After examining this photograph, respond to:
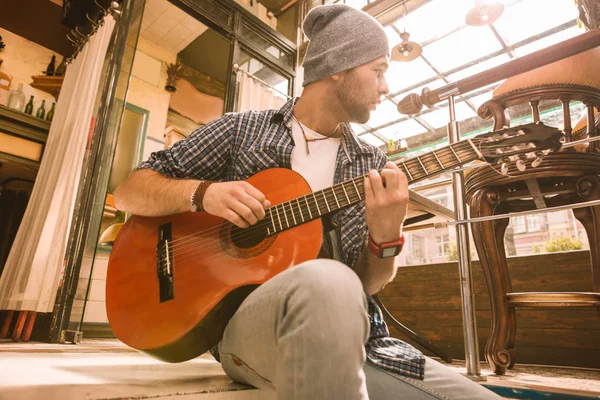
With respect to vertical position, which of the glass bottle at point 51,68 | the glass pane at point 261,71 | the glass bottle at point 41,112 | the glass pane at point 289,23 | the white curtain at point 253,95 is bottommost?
the glass bottle at point 41,112

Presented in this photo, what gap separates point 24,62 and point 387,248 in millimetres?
5150

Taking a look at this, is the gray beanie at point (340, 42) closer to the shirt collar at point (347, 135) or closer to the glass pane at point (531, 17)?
the shirt collar at point (347, 135)

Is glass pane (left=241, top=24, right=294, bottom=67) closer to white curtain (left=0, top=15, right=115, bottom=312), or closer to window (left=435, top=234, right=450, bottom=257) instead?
white curtain (left=0, top=15, right=115, bottom=312)

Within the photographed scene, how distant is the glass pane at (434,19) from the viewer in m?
5.75

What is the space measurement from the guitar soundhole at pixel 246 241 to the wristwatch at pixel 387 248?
0.98 feet

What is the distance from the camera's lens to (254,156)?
1.33 meters

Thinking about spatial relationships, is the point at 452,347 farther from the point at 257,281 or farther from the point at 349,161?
the point at 257,281

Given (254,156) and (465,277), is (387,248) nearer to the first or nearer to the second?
(465,277)

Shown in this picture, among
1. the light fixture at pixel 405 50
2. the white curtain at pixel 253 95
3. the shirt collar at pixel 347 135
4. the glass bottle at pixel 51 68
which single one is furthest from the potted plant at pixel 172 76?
the shirt collar at pixel 347 135

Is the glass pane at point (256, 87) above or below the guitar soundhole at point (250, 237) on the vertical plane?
above

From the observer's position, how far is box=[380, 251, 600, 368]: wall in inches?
89.0

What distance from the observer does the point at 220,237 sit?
109 cm

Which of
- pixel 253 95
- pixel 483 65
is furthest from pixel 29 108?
pixel 483 65

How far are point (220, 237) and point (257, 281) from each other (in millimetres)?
218
